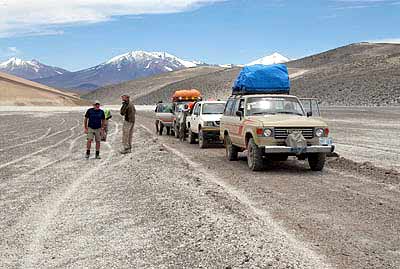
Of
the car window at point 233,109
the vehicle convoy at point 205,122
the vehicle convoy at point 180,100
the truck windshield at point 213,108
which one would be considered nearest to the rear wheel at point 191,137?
the vehicle convoy at point 205,122

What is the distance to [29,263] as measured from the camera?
679 centimetres

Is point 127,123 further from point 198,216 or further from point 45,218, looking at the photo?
point 198,216

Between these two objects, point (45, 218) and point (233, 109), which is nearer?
point (45, 218)

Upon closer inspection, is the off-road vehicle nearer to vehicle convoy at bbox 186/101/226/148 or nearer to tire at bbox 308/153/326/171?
tire at bbox 308/153/326/171

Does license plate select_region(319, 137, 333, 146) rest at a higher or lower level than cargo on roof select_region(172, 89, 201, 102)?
lower

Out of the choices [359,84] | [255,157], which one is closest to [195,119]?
[255,157]

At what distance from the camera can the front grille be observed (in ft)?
46.1

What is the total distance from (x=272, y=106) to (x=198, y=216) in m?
7.01

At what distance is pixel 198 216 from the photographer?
902cm

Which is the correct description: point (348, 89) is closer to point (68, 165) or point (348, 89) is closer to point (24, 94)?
point (68, 165)

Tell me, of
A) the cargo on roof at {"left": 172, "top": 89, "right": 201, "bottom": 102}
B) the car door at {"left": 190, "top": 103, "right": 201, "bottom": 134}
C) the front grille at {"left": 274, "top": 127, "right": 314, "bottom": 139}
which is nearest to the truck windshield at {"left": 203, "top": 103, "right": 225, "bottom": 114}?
the car door at {"left": 190, "top": 103, "right": 201, "bottom": 134}

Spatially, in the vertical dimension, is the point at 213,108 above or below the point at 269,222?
above

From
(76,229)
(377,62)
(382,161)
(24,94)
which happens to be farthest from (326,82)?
(76,229)

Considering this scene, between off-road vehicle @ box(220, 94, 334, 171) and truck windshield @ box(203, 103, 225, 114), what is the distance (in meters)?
6.65
